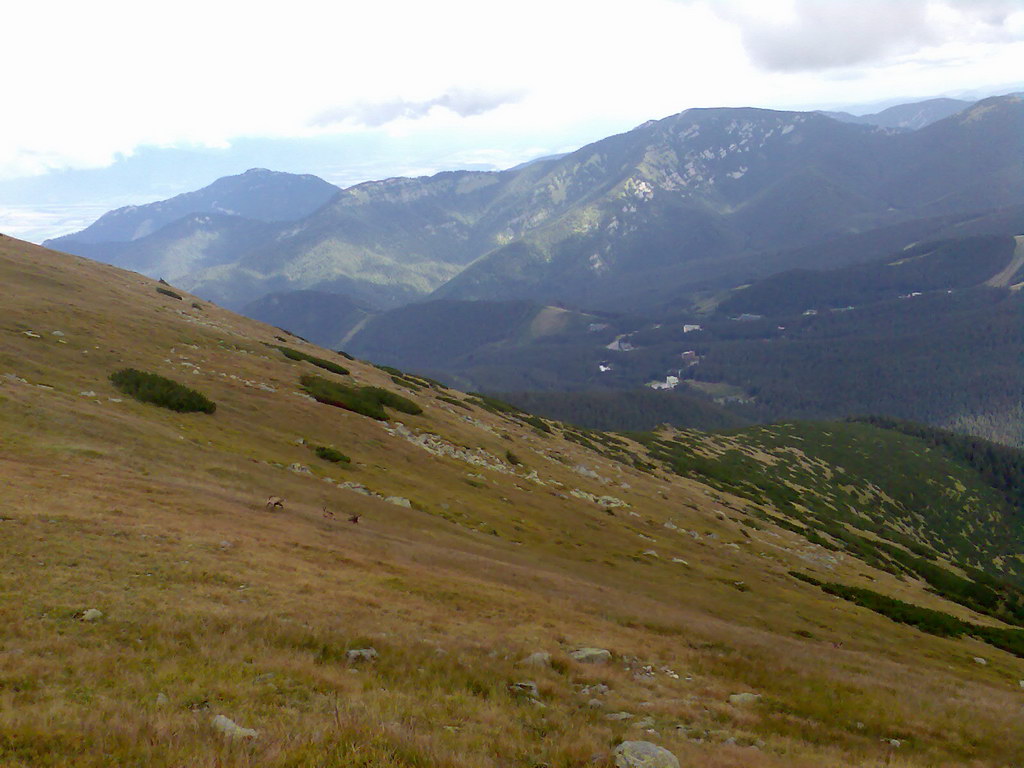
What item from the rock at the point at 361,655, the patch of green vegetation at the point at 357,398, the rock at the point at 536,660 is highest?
the patch of green vegetation at the point at 357,398

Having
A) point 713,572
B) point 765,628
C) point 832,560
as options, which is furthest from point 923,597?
point 765,628

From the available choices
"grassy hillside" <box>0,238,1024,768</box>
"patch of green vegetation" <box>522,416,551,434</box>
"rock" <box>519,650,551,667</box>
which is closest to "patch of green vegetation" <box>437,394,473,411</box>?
"patch of green vegetation" <box>522,416,551,434</box>

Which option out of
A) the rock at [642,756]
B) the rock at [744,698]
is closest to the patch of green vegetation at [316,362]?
the rock at [744,698]

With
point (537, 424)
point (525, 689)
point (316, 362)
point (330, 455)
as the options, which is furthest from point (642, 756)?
point (537, 424)

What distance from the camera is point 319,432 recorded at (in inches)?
1420

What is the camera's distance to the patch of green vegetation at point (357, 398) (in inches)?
1713

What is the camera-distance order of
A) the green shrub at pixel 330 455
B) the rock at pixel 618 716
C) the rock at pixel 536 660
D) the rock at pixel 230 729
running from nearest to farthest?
the rock at pixel 230 729, the rock at pixel 618 716, the rock at pixel 536 660, the green shrub at pixel 330 455

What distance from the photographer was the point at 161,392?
3253 cm

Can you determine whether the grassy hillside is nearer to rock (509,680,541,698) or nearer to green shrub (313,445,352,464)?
rock (509,680,541,698)

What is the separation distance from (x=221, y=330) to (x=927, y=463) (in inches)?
7270

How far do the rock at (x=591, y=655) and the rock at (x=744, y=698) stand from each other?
3.41 metres

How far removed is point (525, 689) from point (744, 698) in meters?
6.38

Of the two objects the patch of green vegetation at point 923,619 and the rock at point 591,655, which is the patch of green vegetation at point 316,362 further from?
the rock at point 591,655

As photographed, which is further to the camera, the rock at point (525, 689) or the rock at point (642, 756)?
the rock at point (525, 689)
